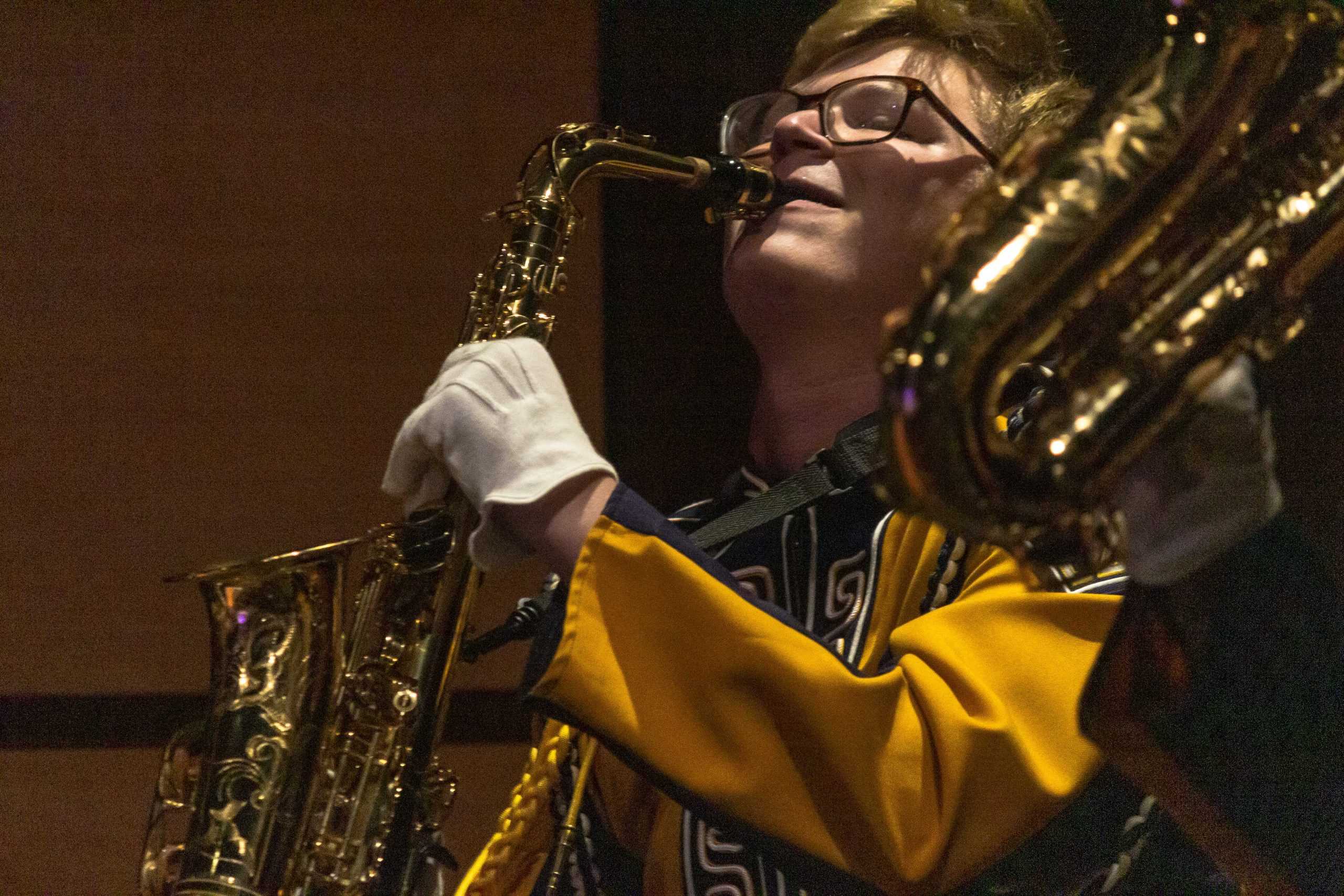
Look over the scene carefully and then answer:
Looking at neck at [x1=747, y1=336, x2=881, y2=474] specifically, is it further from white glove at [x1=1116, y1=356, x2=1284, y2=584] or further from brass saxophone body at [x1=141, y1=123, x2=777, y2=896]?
white glove at [x1=1116, y1=356, x2=1284, y2=584]

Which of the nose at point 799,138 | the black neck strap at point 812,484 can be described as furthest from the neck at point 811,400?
the nose at point 799,138

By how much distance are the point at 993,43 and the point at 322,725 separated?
1.18 m

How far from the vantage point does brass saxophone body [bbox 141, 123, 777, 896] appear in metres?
1.31

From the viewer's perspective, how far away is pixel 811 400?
1478mm

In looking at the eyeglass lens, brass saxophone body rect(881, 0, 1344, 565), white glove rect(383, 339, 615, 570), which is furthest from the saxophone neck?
brass saxophone body rect(881, 0, 1344, 565)


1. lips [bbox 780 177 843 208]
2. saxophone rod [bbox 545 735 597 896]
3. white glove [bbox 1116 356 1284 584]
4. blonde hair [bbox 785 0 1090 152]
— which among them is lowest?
saxophone rod [bbox 545 735 597 896]

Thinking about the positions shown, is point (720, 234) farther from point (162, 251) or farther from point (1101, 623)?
point (1101, 623)

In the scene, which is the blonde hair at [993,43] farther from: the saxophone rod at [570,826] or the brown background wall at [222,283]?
the saxophone rod at [570,826]

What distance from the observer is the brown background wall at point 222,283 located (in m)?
1.96

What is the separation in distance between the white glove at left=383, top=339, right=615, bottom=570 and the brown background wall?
0.93m

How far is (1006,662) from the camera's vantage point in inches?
38.7

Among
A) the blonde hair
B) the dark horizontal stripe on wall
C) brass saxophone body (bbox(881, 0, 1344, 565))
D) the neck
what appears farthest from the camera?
the dark horizontal stripe on wall

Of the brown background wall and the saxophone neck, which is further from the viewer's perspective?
the brown background wall

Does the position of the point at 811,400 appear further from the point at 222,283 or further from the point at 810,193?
the point at 222,283
